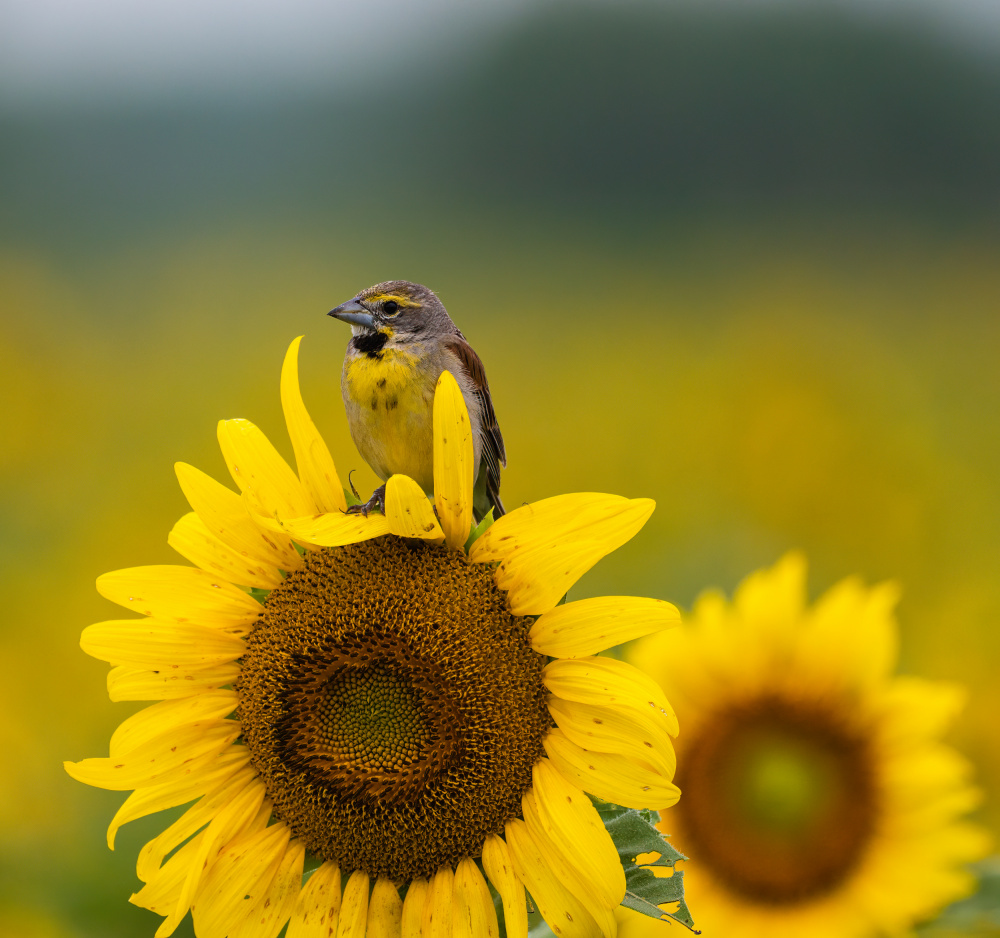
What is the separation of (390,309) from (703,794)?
115cm

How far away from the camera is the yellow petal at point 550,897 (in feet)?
4.67

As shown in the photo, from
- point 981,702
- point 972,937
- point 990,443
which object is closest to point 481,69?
point 990,443

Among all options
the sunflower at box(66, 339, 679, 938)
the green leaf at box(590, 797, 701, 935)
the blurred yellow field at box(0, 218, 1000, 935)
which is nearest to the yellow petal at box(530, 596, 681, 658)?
the sunflower at box(66, 339, 679, 938)

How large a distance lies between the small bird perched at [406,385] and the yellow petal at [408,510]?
131 millimetres

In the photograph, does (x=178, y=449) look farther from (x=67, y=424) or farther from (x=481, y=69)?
(x=481, y=69)

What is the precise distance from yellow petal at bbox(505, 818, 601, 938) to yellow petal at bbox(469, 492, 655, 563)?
1.47 feet

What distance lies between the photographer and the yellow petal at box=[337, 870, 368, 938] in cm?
151

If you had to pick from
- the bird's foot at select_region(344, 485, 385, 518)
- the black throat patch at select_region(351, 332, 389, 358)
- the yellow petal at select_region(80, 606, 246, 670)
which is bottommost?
the yellow petal at select_region(80, 606, 246, 670)

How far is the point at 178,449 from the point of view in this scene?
4.93 m

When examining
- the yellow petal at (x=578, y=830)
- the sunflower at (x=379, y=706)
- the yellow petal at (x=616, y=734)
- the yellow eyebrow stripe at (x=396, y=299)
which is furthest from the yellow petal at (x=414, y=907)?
the yellow eyebrow stripe at (x=396, y=299)

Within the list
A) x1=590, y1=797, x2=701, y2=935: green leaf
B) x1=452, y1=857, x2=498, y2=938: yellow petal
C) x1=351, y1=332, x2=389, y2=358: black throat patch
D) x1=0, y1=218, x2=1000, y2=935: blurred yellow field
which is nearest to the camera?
x1=590, y1=797, x2=701, y2=935: green leaf

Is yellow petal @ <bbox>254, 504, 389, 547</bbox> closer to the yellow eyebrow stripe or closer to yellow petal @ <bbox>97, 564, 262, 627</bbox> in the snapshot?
yellow petal @ <bbox>97, 564, 262, 627</bbox>

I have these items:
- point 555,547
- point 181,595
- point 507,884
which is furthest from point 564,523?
point 181,595

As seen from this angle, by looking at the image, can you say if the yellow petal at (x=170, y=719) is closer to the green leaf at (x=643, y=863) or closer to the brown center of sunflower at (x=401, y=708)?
the brown center of sunflower at (x=401, y=708)
